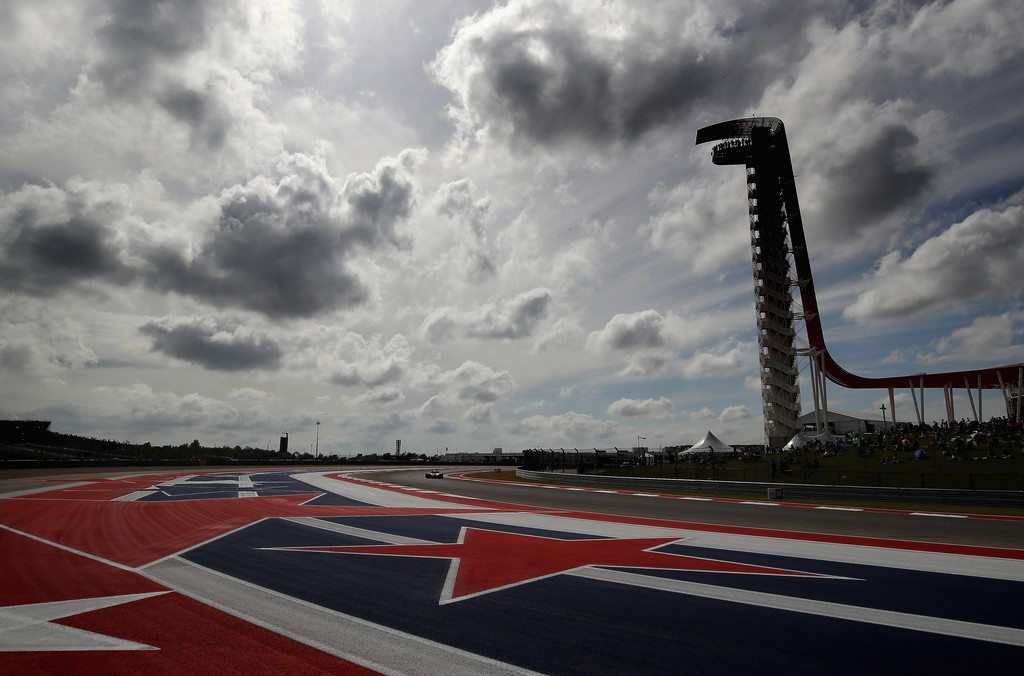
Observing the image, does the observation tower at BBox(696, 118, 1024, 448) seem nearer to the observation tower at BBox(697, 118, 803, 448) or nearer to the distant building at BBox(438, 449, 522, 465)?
the observation tower at BBox(697, 118, 803, 448)

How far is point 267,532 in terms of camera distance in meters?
12.3

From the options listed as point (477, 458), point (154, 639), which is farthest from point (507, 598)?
point (477, 458)

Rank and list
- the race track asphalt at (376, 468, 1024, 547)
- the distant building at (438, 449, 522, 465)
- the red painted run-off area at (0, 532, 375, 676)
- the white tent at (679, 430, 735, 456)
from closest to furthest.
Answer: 1. the red painted run-off area at (0, 532, 375, 676)
2. the race track asphalt at (376, 468, 1024, 547)
3. the white tent at (679, 430, 735, 456)
4. the distant building at (438, 449, 522, 465)

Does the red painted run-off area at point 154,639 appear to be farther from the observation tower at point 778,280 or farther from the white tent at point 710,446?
the observation tower at point 778,280

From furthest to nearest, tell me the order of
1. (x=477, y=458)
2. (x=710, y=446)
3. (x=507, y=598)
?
(x=477, y=458)
(x=710, y=446)
(x=507, y=598)

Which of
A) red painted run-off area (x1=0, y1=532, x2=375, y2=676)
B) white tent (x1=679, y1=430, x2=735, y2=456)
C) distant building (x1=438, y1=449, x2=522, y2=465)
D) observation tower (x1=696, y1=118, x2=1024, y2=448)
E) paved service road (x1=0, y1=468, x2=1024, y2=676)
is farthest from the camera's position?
distant building (x1=438, y1=449, x2=522, y2=465)

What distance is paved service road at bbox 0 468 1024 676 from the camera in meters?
4.82

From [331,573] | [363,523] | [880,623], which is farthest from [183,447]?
[880,623]

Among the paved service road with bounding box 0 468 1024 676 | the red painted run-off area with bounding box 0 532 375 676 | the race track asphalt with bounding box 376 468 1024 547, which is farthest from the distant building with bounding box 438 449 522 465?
the red painted run-off area with bounding box 0 532 375 676

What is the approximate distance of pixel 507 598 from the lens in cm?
677

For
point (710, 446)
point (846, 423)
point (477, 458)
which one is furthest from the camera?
point (477, 458)

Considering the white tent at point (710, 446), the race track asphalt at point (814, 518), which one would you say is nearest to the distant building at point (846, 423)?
the white tent at point (710, 446)

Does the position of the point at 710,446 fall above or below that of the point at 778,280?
below

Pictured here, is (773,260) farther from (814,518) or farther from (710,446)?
(814,518)
